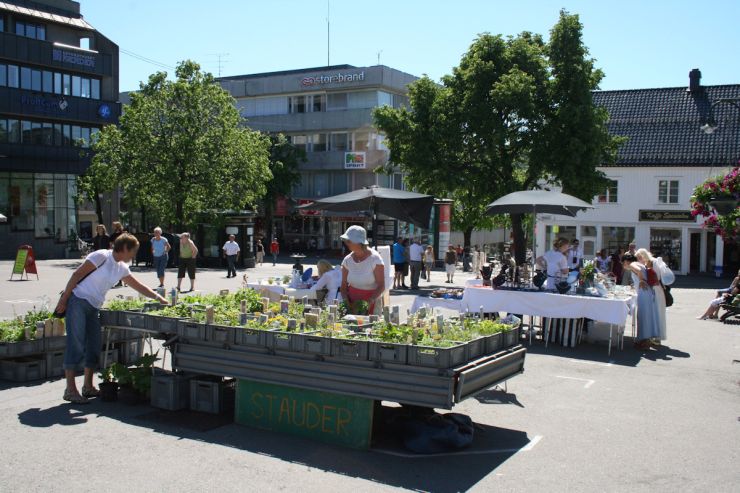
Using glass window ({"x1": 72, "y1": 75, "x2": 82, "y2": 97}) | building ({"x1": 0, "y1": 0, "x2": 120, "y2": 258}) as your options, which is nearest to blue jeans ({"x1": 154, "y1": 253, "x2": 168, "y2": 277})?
building ({"x1": 0, "y1": 0, "x2": 120, "y2": 258})

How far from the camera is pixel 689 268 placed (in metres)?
36.9

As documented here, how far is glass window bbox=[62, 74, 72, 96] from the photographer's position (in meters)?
41.9

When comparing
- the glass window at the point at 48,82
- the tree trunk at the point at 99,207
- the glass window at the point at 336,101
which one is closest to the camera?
the glass window at the point at 48,82

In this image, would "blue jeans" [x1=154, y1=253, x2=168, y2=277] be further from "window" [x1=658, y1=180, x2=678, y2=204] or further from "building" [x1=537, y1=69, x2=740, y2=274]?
"window" [x1=658, y1=180, x2=678, y2=204]

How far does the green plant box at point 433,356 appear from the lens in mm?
5992

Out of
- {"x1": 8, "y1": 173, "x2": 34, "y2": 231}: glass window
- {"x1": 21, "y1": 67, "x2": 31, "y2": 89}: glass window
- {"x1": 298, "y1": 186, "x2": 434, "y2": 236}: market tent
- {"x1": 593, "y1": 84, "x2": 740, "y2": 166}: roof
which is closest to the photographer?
{"x1": 298, "y1": 186, "x2": 434, "y2": 236}: market tent

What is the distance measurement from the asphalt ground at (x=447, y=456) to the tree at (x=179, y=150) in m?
25.1

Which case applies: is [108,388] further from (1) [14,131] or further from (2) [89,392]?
(1) [14,131]

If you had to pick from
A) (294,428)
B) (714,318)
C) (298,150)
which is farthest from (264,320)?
(298,150)

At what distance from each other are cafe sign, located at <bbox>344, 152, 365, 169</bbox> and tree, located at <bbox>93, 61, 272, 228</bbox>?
56.1ft

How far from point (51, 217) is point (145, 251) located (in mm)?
16083

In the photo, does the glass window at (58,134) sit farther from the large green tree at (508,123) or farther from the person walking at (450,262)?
the person walking at (450,262)

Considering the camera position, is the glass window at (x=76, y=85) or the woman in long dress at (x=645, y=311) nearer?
the woman in long dress at (x=645, y=311)

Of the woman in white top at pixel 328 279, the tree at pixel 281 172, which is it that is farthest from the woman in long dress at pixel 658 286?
the tree at pixel 281 172
